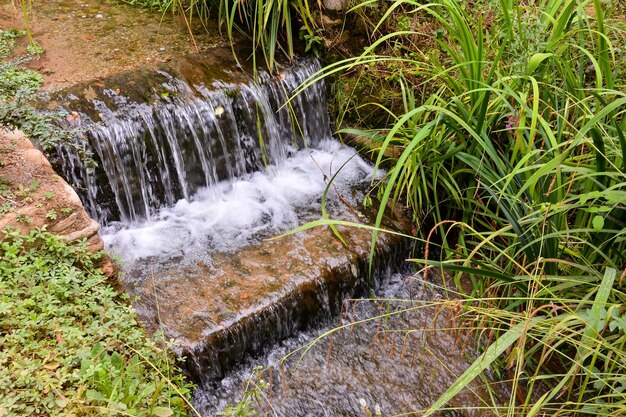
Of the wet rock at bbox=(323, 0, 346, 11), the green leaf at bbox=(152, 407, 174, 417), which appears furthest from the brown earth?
the wet rock at bbox=(323, 0, 346, 11)

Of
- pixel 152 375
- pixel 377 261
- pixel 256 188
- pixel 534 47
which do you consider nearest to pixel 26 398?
pixel 152 375

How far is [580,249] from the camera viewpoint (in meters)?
2.48

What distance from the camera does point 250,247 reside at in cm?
330

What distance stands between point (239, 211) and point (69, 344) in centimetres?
172

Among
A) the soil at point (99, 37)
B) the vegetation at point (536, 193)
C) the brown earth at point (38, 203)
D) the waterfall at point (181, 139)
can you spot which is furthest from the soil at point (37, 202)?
the vegetation at point (536, 193)

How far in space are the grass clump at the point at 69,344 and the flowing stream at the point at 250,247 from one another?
455 mm

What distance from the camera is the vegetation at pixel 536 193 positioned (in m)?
1.98

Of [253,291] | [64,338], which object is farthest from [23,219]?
[253,291]

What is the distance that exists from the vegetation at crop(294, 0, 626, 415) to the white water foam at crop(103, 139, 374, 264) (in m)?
0.52

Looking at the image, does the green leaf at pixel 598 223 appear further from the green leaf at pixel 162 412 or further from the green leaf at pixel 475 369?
the green leaf at pixel 162 412

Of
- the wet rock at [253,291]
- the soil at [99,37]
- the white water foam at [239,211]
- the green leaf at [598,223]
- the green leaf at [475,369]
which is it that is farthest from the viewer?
the soil at [99,37]

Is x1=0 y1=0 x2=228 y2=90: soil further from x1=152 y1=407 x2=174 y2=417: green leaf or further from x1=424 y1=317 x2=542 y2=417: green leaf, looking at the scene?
x1=424 y1=317 x2=542 y2=417: green leaf

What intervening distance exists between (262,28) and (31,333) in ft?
8.93

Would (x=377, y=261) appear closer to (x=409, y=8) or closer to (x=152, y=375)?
(x=152, y=375)
